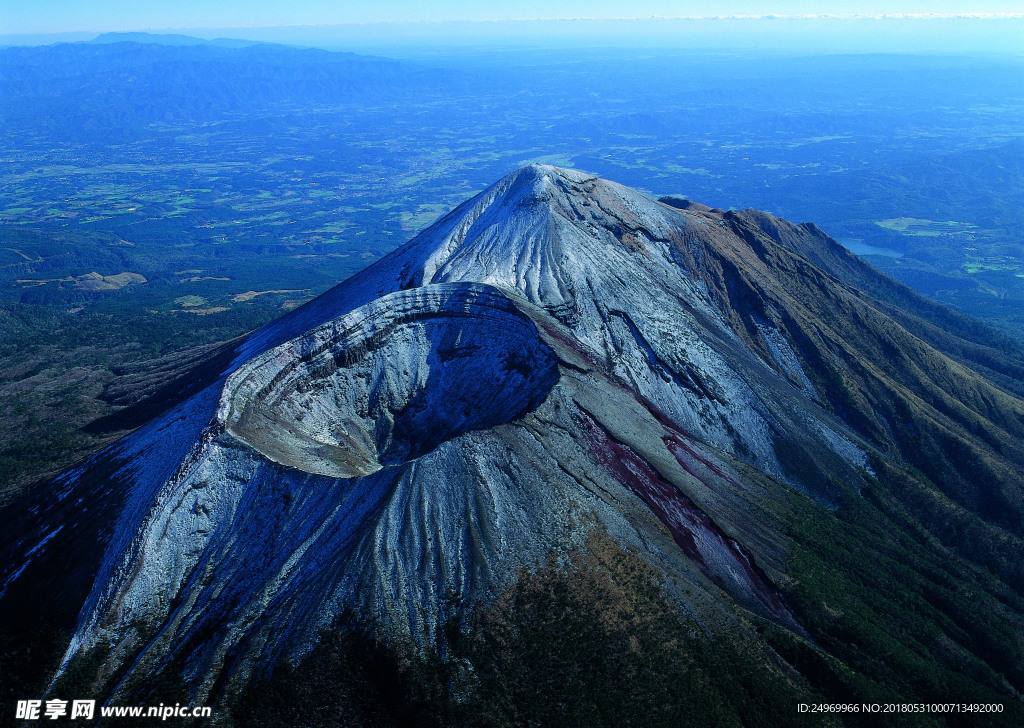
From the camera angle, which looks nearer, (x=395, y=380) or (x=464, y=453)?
(x=464, y=453)

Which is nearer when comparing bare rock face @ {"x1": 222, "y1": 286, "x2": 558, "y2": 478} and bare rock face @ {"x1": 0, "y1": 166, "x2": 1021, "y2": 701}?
bare rock face @ {"x1": 0, "y1": 166, "x2": 1021, "y2": 701}

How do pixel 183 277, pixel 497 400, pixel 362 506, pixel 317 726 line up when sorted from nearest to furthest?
1. pixel 317 726
2. pixel 362 506
3. pixel 497 400
4. pixel 183 277

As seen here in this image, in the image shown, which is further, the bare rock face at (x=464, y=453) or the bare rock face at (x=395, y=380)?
the bare rock face at (x=395, y=380)

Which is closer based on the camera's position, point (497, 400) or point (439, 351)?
point (497, 400)

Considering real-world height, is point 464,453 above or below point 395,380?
above

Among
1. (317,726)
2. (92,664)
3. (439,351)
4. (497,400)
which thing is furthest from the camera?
(439,351)

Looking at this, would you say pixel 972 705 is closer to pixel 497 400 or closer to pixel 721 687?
pixel 721 687

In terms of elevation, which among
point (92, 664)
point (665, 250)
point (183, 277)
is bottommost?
point (183, 277)

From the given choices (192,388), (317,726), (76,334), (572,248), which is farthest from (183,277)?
(317,726)
